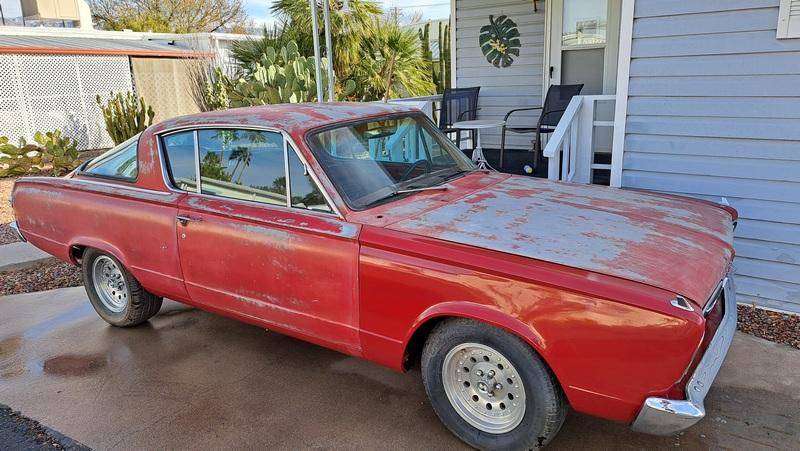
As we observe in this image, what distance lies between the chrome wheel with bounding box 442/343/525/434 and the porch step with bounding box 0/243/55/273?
5.47 meters

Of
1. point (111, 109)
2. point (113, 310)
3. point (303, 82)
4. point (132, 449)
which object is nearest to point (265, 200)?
point (132, 449)

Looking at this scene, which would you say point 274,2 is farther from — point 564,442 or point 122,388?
point 564,442

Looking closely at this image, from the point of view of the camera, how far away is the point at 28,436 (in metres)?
3.17

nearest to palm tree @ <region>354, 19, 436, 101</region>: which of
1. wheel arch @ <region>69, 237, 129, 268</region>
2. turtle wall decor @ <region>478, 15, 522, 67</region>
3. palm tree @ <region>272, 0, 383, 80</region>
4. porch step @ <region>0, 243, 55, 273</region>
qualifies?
palm tree @ <region>272, 0, 383, 80</region>

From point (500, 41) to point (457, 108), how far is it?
121 centimetres

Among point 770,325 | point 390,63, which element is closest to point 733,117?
point 770,325

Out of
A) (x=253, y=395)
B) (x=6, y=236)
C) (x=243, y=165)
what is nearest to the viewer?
(x=253, y=395)

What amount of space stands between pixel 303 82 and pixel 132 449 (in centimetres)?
823

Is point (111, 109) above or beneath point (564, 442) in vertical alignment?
above

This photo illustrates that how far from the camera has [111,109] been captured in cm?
1220

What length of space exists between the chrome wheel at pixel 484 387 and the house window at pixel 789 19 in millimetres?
3245

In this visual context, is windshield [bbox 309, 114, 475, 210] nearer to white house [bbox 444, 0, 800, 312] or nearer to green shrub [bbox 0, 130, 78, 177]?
white house [bbox 444, 0, 800, 312]

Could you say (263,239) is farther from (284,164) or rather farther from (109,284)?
(109,284)

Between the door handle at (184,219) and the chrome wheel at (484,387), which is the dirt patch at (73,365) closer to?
the door handle at (184,219)
